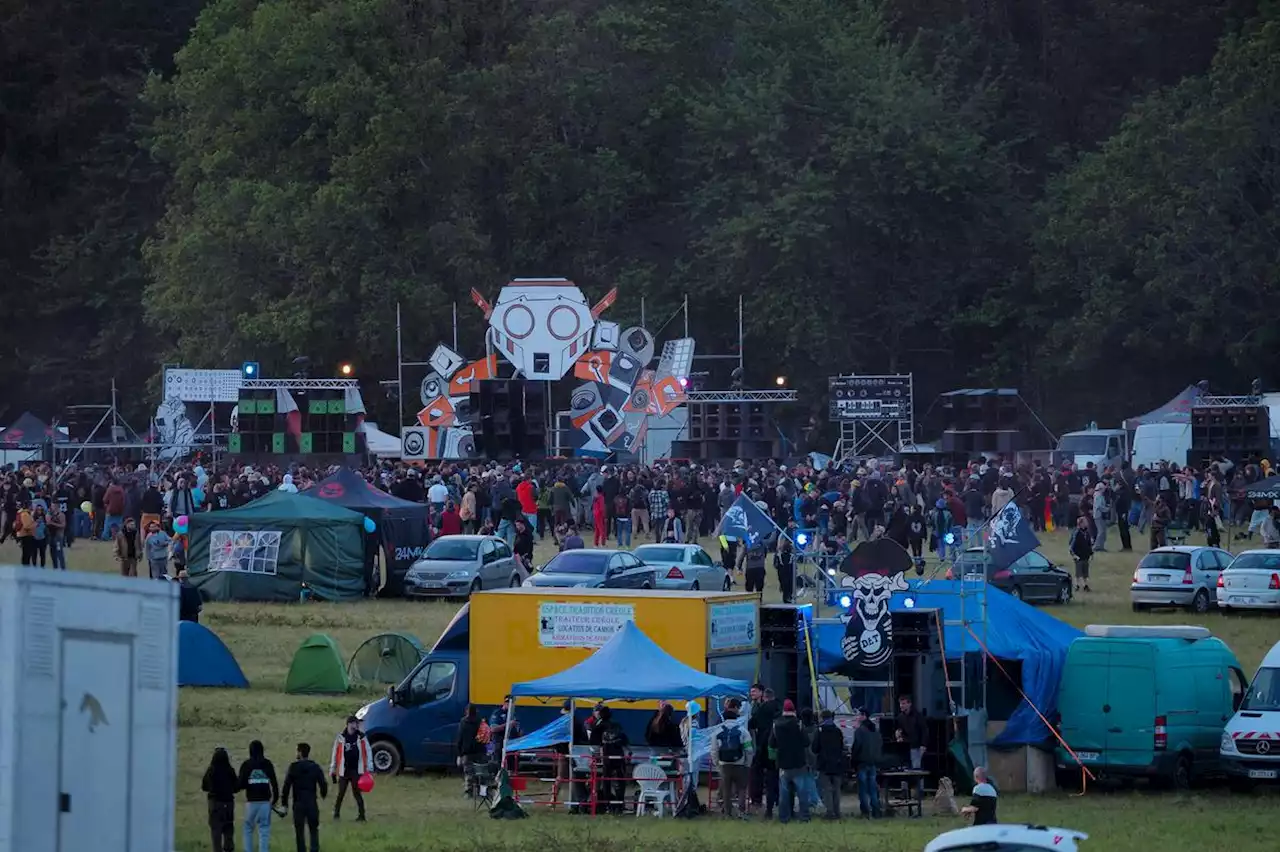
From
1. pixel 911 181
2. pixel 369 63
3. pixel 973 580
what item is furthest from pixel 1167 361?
pixel 973 580

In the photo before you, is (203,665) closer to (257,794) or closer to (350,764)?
(350,764)

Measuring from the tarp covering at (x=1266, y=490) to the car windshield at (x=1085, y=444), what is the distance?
17.5 metres

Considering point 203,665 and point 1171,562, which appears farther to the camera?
point 1171,562

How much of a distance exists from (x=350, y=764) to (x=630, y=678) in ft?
9.11

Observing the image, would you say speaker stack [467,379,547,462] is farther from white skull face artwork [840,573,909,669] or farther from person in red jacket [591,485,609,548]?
white skull face artwork [840,573,909,669]

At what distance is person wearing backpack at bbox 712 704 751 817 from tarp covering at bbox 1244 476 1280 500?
93.6 ft

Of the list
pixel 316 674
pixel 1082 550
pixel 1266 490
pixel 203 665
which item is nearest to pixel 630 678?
pixel 316 674

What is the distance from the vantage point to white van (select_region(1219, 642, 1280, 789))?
21.5 metres

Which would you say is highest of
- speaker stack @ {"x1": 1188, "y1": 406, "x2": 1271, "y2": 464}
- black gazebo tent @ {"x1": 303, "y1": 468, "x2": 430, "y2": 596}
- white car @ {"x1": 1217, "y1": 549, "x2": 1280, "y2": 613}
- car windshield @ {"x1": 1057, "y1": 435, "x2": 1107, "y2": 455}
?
car windshield @ {"x1": 1057, "y1": 435, "x2": 1107, "y2": 455}

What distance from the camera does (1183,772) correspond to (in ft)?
72.7

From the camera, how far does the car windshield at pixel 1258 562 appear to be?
33938mm

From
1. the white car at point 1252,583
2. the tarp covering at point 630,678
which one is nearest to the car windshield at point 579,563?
the white car at point 1252,583

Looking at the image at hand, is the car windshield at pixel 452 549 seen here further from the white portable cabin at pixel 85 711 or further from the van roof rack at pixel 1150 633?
the white portable cabin at pixel 85 711

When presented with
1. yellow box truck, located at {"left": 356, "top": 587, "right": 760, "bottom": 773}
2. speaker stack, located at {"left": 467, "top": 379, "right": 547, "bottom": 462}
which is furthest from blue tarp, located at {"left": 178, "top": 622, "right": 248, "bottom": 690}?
speaker stack, located at {"left": 467, "top": 379, "right": 547, "bottom": 462}
